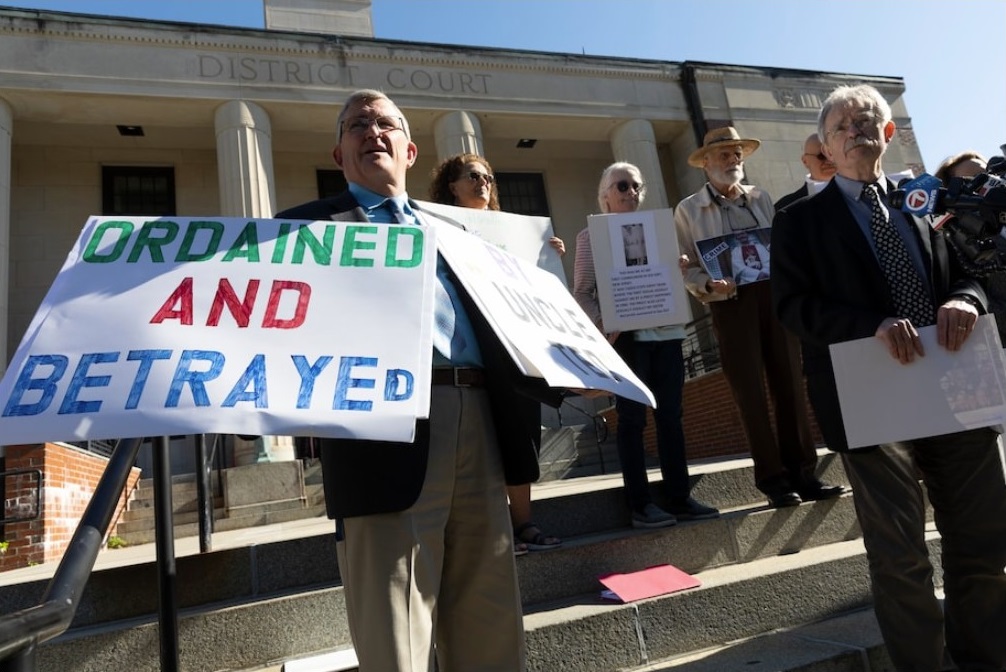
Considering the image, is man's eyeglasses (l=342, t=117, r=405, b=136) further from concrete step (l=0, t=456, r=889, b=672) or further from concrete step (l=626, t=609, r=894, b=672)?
concrete step (l=626, t=609, r=894, b=672)

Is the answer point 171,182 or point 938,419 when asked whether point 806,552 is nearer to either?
point 938,419

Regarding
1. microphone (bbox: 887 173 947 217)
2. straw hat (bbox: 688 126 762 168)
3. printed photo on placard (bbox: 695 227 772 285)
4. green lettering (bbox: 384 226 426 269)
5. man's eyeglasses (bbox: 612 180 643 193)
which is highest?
straw hat (bbox: 688 126 762 168)

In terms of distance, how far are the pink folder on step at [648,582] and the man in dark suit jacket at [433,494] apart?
1.45 meters

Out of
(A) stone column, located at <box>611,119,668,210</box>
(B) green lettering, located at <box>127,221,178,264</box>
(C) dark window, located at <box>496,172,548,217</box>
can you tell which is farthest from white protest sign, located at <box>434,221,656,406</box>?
(C) dark window, located at <box>496,172,548,217</box>

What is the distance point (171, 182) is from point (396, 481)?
15.4 meters

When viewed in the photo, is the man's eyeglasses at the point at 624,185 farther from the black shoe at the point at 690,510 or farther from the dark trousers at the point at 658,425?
the black shoe at the point at 690,510

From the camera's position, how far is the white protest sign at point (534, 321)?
1.67 meters

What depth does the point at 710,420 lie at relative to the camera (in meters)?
11.1

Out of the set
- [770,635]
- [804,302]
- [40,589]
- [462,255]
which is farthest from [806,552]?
[40,589]

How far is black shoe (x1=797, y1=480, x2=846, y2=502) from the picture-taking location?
152 inches

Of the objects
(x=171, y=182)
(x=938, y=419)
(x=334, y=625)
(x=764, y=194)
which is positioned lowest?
(x=334, y=625)

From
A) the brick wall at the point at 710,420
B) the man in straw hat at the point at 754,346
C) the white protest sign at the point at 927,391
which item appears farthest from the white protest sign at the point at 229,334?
the brick wall at the point at 710,420

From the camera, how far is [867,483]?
2.38 metres

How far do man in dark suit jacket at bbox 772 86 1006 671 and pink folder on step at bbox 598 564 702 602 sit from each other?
3.01 ft
